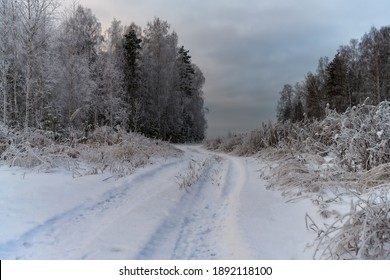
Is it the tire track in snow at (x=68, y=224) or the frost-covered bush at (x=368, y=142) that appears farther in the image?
the frost-covered bush at (x=368, y=142)

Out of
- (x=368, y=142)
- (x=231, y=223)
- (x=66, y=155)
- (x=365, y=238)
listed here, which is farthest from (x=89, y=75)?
(x=365, y=238)

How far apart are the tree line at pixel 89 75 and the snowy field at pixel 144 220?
21.7 ft

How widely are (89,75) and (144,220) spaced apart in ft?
83.9

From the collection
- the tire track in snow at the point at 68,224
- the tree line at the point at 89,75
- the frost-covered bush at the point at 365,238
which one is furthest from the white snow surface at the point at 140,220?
the tree line at the point at 89,75

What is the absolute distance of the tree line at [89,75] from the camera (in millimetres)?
19766

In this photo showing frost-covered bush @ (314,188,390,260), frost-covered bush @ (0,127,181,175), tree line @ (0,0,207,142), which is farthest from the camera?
tree line @ (0,0,207,142)

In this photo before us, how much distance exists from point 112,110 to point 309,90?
1101 inches

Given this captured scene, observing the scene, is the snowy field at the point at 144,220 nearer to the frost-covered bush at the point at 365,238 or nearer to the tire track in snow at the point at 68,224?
the tire track in snow at the point at 68,224

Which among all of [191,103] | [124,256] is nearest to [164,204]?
[124,256]

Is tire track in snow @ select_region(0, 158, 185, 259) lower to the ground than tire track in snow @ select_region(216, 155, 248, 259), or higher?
higher

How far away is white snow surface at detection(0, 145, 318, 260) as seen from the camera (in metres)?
3.26

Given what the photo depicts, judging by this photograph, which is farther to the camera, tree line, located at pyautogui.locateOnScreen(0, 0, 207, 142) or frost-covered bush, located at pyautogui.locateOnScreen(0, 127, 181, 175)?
tree line, located at pyautogui.locateOnScreen(0, 0, 207, 142)

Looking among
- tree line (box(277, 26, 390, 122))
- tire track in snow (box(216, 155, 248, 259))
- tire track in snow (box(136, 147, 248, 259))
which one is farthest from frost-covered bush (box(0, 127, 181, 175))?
tree line (box(277, 26, 390, 122))

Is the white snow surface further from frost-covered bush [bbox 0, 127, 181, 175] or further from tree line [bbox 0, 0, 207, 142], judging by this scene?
tree line [bbox 0, 0, 207, 142]
